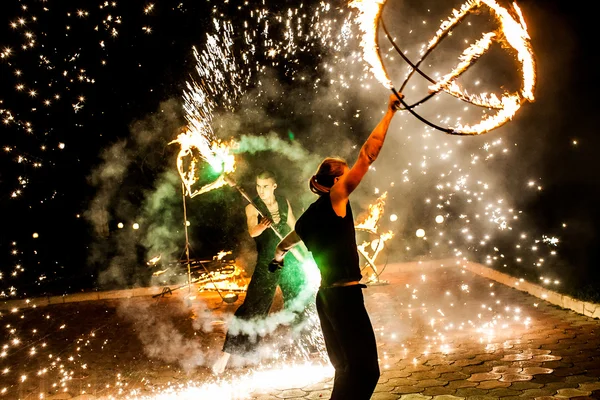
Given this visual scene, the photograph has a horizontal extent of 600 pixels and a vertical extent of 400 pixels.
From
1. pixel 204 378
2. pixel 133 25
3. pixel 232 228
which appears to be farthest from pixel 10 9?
pixel 204 378

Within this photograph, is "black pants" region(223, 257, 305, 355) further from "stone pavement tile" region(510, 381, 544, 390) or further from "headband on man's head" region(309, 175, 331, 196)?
"stone pavement tile" region(510, 381, 544, 390)

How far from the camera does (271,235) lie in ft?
18.2

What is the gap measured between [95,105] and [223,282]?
7.22 meters

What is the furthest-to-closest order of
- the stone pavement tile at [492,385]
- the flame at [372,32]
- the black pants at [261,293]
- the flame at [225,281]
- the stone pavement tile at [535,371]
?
the flame at [225,281] → the black pants at [261,293] → the stone pavement tile at [535,371] → the stone pavement tile at [492,385] → the flame at [372,32]

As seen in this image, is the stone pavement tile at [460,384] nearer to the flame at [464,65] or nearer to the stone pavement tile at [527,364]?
the stone pavement tile at [527,364]

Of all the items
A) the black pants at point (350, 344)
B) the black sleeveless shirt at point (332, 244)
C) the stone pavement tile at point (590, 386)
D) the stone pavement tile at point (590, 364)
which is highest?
the black sleeveless shirt at point (332, 244)

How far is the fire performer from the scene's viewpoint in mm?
5234

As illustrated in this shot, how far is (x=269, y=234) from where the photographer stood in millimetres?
5547

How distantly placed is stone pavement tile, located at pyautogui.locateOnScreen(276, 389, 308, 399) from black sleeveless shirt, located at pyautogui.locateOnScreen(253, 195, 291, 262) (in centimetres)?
164

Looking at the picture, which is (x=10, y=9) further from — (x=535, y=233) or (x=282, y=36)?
(x=535, y=233)

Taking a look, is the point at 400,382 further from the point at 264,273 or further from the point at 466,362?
the point at 264,273

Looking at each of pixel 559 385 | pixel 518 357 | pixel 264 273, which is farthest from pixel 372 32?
pixel 518 357

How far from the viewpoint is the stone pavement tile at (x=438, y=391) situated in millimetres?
4062

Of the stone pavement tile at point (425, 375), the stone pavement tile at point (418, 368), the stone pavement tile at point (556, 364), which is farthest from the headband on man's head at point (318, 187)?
the stone pavement tile at point (556, 364)
